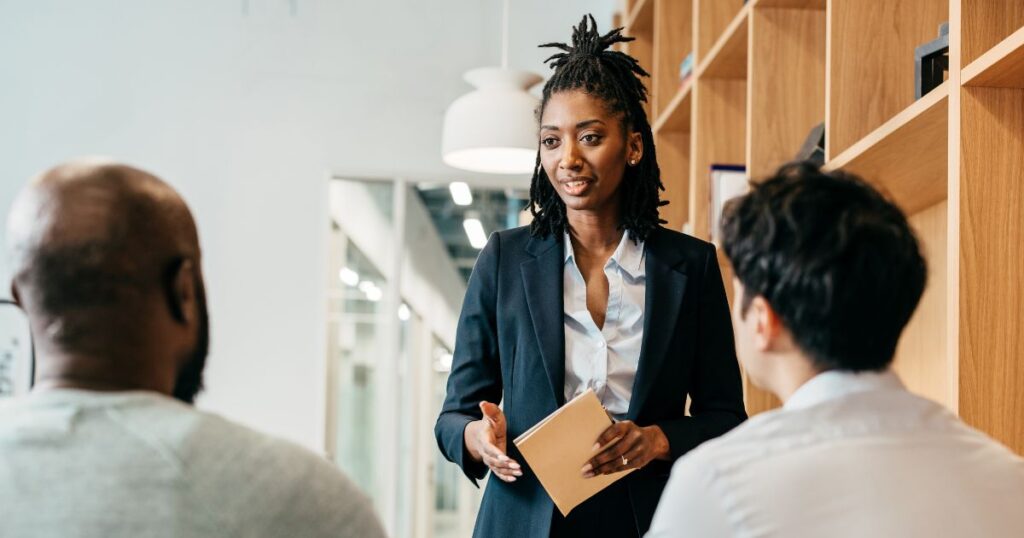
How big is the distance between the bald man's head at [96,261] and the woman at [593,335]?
0.80 meters

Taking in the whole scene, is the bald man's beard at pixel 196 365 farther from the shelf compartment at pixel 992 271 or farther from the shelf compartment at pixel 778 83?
the shelf compartment at pixel 778 83

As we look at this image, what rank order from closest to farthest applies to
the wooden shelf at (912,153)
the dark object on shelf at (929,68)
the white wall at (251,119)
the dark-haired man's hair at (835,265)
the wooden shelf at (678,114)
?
the dark-haired man's hair at (835,265) → the wooden shelf at (912,153) → the dark object on shelf at (929,68) → the wooden shelf at (678,114) → the white wall at (251,119)

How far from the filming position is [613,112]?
1.94 metres

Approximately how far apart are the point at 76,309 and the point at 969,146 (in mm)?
1351

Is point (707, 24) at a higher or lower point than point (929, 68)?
higher

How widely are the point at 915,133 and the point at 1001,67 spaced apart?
1.24ft

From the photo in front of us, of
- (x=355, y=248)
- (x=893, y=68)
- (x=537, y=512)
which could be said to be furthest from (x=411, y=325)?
(x=537, y=512)

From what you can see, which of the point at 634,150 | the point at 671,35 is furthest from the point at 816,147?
the point at 671,35

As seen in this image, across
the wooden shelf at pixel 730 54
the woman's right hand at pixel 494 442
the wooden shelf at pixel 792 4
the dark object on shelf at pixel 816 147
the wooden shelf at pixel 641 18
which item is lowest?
the woman's right hand at pixel 494 442

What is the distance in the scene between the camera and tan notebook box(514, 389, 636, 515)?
5.23 feet

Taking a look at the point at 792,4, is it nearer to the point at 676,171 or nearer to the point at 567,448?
the point at 676,171

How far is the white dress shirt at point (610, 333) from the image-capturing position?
5.82 feet

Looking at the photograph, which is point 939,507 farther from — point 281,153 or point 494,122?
point 281,153

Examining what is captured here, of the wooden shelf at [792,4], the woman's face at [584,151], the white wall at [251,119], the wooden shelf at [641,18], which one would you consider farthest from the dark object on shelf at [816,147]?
the white wall at [251,119]
